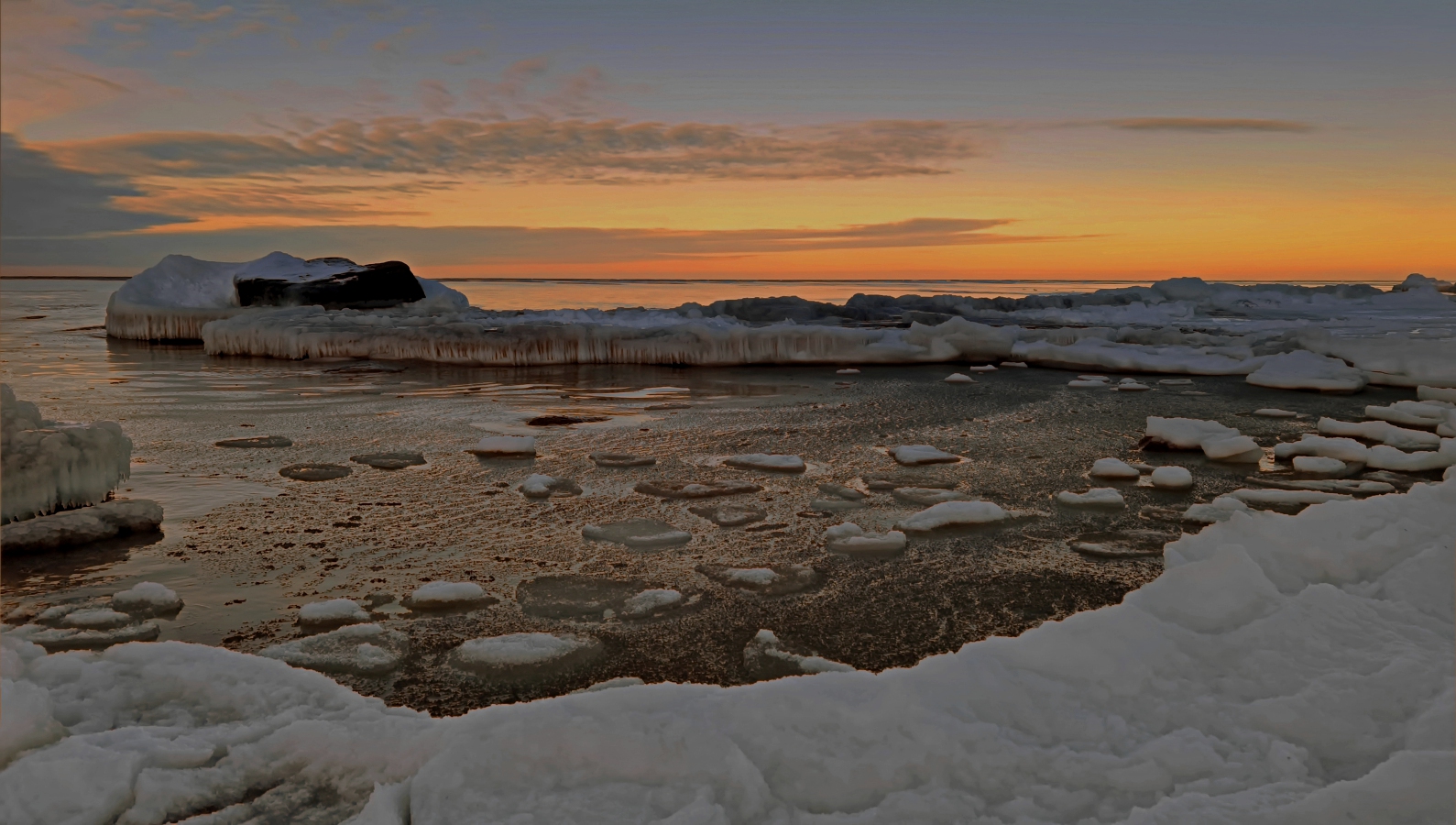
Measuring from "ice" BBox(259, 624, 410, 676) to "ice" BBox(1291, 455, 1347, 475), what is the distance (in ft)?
14.8

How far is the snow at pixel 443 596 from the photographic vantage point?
270 cm

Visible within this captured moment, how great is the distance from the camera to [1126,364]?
9898mm

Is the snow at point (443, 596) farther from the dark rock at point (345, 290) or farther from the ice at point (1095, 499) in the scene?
the dark rock at point (345, 290)

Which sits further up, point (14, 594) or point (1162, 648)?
point (1162, 648)

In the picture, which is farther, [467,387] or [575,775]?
[467,387]

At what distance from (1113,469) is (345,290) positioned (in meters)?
15.4

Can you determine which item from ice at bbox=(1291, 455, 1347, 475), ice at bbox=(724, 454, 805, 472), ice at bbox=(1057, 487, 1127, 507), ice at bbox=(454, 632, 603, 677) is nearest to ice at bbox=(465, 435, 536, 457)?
ice at bbox=(724, 454, 805, 472)

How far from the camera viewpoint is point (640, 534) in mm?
3463

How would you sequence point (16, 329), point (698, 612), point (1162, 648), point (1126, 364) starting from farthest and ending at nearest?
1. point (16, 329)
2. point (1126, 364)
3. point (698, 612)
4. point (1162, 648)

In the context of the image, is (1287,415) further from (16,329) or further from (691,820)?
(16,329)

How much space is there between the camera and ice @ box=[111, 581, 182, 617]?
2637mm

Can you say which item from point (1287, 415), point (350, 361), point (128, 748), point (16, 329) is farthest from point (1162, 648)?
point (16, 329)

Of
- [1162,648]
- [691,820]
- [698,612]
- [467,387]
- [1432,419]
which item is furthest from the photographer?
[467,387]

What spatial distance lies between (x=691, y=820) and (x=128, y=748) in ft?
3.38
